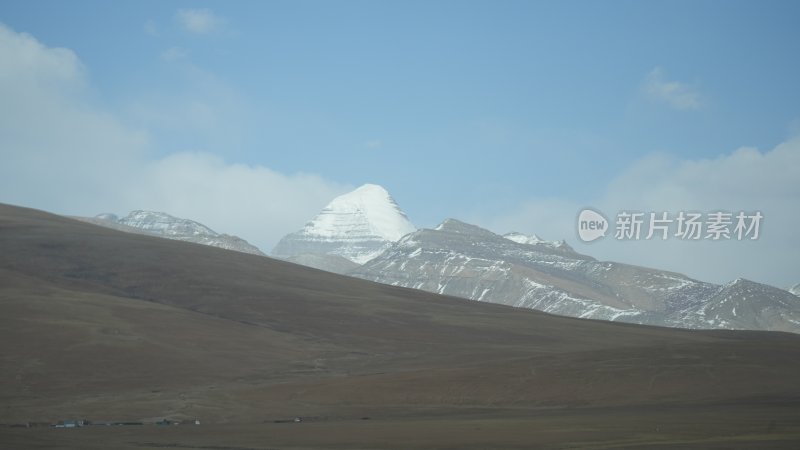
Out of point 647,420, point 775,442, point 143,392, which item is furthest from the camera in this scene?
point 143,392

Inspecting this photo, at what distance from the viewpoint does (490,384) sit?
3957 inches

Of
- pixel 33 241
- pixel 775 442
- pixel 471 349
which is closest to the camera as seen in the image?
pixel 775 442

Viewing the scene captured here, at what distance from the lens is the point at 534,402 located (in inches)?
3728

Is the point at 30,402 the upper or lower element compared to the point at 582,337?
lower

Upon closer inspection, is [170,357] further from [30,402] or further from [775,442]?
[775,442]

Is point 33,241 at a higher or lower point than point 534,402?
higher

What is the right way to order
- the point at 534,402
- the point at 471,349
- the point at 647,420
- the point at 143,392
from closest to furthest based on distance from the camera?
1. the point at 647,420
2. the point at 534,402
3. the point at 143,392
4. the point at 471,349

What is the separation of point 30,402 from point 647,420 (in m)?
57.5

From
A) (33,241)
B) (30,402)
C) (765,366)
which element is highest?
(33,241)

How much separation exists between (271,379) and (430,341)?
45.2 metres

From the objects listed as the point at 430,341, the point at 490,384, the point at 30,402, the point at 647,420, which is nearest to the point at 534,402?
the point at 490,384

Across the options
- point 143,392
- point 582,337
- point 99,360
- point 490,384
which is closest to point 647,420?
point 490,384

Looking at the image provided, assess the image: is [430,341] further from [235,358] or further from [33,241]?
[33,241]

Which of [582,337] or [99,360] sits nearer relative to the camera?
[99,360]
